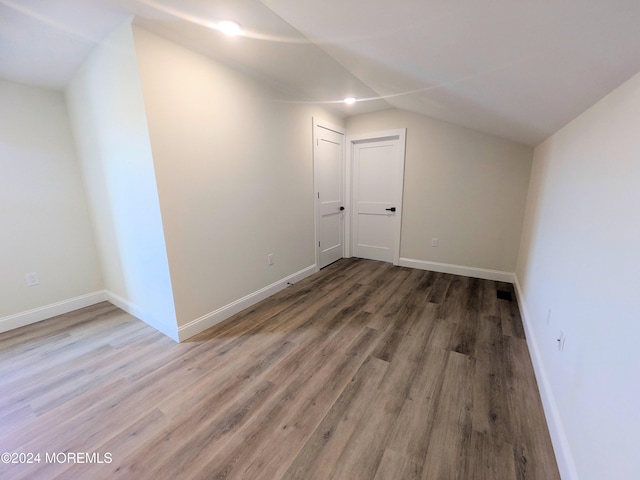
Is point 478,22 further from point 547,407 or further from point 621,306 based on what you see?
point 547,407

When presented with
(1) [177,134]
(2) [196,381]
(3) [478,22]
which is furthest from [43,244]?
(3) [478,22]

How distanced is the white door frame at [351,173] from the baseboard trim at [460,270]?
21cm

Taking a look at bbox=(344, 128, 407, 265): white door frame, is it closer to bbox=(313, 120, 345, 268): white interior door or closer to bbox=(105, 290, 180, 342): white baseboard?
bbox=(313, 120, 345, 268): white interior door

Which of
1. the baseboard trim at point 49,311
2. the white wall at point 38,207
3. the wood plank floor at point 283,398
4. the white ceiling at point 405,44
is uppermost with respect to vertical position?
the white ceiling at point 405,44

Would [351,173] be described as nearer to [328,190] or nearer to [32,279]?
[328,190]

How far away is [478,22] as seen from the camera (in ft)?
3.04

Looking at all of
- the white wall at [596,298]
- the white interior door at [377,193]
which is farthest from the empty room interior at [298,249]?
the white interior door at [377,193]

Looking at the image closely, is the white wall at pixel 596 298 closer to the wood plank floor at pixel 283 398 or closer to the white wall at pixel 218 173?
the wood plank floor at pixel 283 398

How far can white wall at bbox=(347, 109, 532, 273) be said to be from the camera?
10.4 feet

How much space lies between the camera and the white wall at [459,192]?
10.4 ft

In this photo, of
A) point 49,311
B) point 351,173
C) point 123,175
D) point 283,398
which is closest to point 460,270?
point 351,173

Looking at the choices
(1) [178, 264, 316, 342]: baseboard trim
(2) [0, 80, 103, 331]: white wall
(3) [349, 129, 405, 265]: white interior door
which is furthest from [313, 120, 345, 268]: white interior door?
(2) [0, 80, 103, 331]: white wall

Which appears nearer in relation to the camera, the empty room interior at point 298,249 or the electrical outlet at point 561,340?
the empty room interior at point 298,249

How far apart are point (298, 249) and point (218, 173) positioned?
4.77 feet
